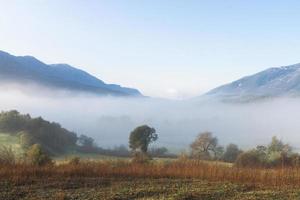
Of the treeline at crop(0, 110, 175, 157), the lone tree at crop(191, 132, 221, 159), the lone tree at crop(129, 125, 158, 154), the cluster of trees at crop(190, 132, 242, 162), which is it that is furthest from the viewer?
the treeline at crop(0, 110, 175, 157)

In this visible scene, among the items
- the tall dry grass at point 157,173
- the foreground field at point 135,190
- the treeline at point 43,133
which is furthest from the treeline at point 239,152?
the foreground field at point 135,190

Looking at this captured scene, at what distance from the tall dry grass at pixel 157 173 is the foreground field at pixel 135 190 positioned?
1253mm

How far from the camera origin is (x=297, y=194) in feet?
55.0

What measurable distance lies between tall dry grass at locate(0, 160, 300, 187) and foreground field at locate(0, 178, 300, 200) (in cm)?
125

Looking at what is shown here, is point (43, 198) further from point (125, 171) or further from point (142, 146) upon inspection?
point (142, 146)

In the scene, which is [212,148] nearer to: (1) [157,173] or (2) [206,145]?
(2) [206,145]

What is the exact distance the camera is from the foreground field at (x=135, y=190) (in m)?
16.0

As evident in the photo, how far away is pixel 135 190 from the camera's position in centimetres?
1706

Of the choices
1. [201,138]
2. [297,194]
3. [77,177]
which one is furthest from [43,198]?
[201,138]

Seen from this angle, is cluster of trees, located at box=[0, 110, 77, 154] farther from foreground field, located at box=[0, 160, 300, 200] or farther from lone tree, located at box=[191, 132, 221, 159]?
foreground field, located at box=[0, 160, 300, 200]

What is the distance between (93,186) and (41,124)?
73840 mm

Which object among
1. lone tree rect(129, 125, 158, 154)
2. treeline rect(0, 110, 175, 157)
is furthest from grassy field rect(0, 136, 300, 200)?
treeline rect(0, 110, 175, 157)

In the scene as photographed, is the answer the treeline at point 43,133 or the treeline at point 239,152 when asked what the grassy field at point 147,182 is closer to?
the treeline at point 239,152

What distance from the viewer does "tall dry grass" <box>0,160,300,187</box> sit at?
19.9 meters
